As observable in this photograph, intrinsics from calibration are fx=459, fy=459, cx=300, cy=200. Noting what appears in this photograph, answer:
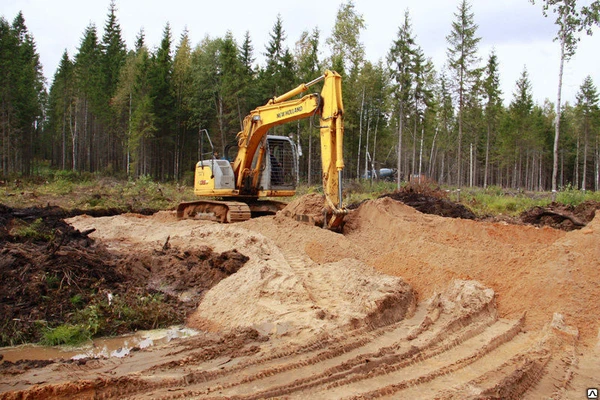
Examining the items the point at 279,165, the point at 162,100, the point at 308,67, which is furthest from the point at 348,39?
the point at 279,165

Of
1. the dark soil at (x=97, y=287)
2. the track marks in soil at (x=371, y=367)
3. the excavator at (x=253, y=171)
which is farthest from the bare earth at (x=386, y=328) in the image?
the excavator at (x=253, y=171)

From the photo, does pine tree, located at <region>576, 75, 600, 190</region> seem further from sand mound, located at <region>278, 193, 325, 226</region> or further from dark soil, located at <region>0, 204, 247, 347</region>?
Result: dark soil, located at <region>0, 204, 247, 347</region>

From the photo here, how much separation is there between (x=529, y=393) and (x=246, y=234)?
7335mm

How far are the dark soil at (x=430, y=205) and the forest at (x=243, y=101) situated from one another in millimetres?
10623

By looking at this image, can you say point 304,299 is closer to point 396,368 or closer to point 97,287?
point 396,368

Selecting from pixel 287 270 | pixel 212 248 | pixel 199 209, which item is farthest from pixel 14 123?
pixel 287 270

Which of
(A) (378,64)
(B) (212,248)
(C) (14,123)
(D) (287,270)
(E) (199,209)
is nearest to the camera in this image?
(D) (287,270)

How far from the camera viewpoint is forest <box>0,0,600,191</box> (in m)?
32.8

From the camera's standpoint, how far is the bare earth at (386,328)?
3.82m

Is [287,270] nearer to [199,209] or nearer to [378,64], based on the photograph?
[199,209]

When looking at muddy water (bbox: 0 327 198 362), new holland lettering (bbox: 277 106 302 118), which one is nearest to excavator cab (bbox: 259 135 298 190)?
new holland lettering (bbox: 277 106 302 118)

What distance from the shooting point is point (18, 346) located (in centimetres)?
551

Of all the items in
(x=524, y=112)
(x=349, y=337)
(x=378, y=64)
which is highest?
(x=378, y=64)

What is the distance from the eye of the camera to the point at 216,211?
13.9 meters
